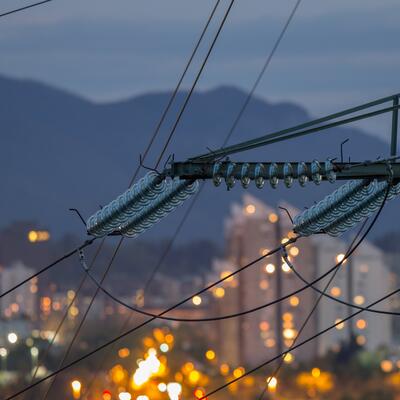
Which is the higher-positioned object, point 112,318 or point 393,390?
point 112,318

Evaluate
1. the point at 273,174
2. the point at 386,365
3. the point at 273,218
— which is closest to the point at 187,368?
the point at 386,365

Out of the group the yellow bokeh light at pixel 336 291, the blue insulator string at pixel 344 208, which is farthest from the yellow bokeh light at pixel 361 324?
the blue insulator string at pixel 344 208

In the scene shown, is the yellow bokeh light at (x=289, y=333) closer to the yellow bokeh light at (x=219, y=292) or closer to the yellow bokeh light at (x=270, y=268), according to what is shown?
the yellow bokeh light at (x=270, y=268)

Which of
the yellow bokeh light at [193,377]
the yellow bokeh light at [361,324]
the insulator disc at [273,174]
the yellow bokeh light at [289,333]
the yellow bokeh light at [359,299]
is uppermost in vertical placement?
the yellow bokeh light at [359,299]

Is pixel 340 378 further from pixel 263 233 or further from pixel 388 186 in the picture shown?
pixel 388 186

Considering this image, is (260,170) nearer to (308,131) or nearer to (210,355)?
(308,131)

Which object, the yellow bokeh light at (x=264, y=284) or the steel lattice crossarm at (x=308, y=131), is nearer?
the steel lattice crossarm at (x=308, y=131)

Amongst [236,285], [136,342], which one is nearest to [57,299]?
[236,285]

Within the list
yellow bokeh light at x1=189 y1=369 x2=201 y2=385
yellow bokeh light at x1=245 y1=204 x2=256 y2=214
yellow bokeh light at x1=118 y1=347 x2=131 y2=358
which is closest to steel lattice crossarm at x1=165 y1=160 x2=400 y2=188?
yellow bokeh light at x1=189 y1=369 x2=201 y2=385
